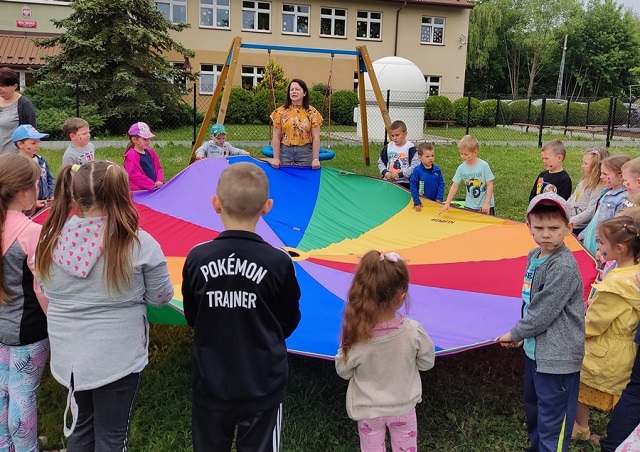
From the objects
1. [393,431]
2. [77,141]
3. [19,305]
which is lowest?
[393,431]

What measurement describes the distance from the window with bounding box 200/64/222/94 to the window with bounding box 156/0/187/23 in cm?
175

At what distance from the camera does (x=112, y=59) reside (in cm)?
1305

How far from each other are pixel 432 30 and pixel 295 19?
5.90 metres

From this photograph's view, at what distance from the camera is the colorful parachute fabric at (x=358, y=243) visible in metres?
2.98

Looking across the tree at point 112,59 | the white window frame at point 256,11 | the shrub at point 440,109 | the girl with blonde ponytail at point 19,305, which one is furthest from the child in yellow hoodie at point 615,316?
the white window frame at point 256,11

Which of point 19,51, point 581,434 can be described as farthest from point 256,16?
point 581,434

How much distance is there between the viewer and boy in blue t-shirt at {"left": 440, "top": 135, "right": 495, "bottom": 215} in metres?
4.69

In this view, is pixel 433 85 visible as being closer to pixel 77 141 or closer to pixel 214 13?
pixel 214 13

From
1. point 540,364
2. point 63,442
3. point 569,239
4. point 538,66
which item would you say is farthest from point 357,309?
point 538,66

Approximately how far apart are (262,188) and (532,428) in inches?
59.5

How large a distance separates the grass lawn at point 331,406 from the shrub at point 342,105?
1497 centimetres

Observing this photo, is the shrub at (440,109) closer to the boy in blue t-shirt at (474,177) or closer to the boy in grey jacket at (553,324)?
the boy in blue t-shirt at (474,177)

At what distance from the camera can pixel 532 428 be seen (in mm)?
2393

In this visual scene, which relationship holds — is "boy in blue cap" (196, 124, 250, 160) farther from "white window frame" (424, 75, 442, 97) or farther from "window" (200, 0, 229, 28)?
"white window frame" (424, 75, 442, 97)
